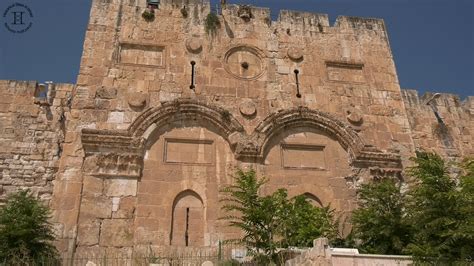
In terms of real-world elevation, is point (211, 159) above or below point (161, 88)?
below

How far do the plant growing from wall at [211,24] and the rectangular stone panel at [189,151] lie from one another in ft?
11.1

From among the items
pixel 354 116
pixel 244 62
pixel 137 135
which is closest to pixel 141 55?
pixel 137 135

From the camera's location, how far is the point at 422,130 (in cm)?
1505

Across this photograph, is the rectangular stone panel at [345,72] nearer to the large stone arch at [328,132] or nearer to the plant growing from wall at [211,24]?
the large stone arch at [328,132]

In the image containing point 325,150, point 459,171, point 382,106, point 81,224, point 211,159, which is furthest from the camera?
point 459,171

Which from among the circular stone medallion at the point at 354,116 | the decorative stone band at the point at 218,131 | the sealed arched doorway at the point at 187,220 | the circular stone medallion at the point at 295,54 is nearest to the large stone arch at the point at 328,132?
the decorative stone band at the point at 218,131

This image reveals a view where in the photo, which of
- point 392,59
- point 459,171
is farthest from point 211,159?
point 459,171

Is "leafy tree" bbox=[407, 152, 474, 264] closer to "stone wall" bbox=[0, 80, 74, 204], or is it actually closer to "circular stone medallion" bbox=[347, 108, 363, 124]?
"circular stone medallion" bbox=[347, 108, 363, 124]

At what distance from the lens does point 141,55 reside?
12742 mm

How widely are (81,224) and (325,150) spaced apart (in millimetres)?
6178

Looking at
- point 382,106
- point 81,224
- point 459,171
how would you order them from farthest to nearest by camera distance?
point 459,171
point 382,106
point 81,224

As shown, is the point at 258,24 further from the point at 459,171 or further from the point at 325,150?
the point at 459,171

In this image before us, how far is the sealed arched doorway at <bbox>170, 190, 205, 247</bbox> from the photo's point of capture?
10.7 m

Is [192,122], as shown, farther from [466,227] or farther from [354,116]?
[466,227]
